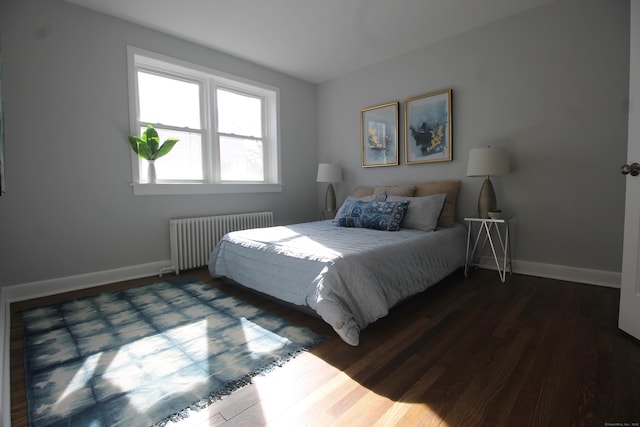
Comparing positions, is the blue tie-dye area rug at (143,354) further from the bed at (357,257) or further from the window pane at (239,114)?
the window pane at (239,114)

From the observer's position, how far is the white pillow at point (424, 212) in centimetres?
306

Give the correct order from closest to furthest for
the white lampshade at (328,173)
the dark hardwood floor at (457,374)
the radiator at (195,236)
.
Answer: the dark hardwood floor at (457,374)
the radiator at (195,236)
the white lampshade at (328,173)

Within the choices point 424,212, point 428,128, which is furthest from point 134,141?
point 428,128

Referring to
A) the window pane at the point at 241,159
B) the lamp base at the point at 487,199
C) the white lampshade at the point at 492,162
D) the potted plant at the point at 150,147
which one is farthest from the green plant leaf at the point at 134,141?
the lamp base at the point at 487,199

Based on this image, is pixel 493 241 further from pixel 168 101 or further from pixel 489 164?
pixel 168 101

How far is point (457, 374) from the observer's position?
4.95 ft

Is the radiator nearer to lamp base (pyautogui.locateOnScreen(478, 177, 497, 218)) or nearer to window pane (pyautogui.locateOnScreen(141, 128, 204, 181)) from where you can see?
window pane (pyautogui.locateOnScreen(141, 128, 204, 181))

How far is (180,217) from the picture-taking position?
351 centimetres

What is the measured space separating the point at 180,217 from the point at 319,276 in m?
2.27

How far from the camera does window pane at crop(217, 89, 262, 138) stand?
13.2 feet

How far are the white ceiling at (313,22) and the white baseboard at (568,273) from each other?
2.50 metres

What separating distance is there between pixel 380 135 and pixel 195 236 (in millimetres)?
2696

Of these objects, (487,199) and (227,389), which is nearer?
(227,389)

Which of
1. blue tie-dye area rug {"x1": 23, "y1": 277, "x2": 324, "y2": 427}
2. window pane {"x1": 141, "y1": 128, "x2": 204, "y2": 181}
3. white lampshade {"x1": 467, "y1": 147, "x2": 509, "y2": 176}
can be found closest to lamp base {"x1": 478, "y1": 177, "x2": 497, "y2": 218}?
white lampshade {"x1": 467, "y1": 147, "x2": 509, "y2": 176}
